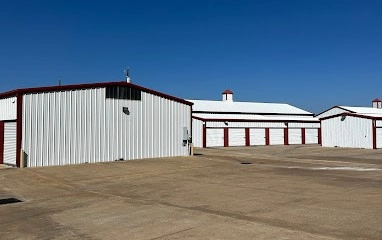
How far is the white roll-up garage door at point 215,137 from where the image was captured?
42603mm

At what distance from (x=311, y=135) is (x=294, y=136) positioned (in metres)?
3.28

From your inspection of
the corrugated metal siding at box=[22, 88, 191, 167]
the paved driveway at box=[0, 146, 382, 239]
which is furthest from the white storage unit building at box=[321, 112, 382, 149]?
the paved driveway at box=[0, 146, 382, 239]

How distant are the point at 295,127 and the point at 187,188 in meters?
37.6

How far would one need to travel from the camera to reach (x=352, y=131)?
137 ft

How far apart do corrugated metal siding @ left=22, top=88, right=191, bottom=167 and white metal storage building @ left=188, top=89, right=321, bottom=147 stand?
12373mm

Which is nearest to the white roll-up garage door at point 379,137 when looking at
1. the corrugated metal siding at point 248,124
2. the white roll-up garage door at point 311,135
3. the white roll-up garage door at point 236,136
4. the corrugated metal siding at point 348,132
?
the corrugated metal siding at point 348,132

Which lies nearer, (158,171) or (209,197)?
(209,197)

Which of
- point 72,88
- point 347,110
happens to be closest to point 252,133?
point 347,110

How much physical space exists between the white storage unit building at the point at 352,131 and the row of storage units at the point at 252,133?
169 inches

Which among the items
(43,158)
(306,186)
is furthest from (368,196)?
(43,158)

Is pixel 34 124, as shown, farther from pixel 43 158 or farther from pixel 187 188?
pixel 187 188

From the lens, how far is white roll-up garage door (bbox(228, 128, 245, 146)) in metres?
43.9

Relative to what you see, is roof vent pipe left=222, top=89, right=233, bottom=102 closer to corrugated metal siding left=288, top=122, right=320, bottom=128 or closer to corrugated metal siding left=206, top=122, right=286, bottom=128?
corrugated metal siding left=288, top=122, right=320, bottom=128

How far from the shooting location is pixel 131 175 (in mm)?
18391
